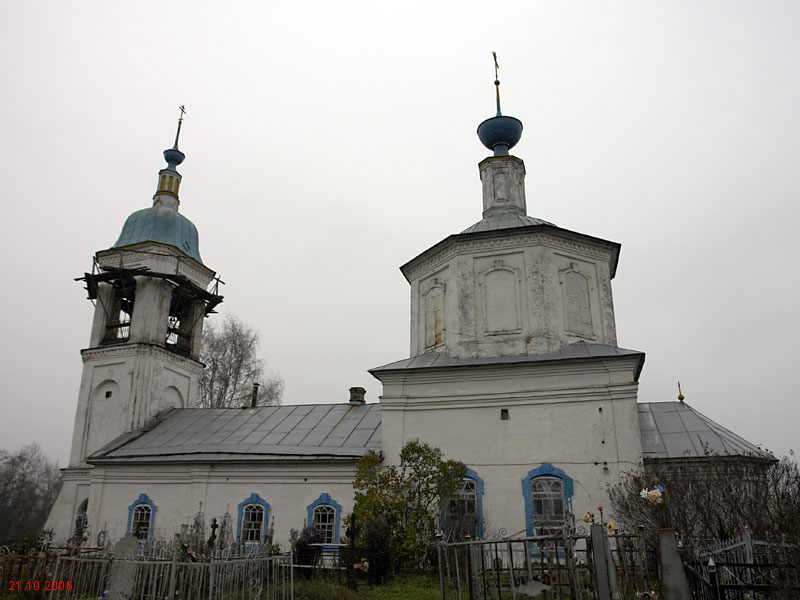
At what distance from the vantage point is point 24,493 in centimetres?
4922

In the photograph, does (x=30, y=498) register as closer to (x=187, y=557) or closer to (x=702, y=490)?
(x=187, y=557)

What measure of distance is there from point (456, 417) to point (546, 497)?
2.53 metres

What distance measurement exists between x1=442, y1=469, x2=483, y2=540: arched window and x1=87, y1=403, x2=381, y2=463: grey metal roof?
2978 millimetres

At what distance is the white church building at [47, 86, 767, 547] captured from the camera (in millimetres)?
12859

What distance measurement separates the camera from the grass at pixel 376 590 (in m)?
10.1

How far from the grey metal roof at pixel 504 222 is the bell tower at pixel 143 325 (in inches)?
435

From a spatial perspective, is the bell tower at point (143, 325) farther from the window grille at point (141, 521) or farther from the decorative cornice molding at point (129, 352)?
the window grille at point (141, 521)

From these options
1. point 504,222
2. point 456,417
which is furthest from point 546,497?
point 504,222

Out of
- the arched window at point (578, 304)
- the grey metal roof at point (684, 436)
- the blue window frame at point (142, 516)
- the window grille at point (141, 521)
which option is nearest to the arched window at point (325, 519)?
the blue window frame at point (142, 516)

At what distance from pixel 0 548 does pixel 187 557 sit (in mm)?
6045

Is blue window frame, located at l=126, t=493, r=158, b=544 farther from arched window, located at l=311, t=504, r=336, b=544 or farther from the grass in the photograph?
the grass

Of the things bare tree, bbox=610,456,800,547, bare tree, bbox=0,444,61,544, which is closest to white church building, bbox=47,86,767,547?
bare tree, bbox=610,456,800,547

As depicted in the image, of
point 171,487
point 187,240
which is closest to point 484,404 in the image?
point 171,487

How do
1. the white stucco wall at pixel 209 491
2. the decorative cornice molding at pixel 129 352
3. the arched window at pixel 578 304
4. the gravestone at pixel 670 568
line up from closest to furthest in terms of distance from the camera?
1. the gravestone at pixel 670 568
2. the arched window at pixel 578 304
3. the white stucco wall at pixel 209 491
4. the decorative cornice molding at pixel 129 352
